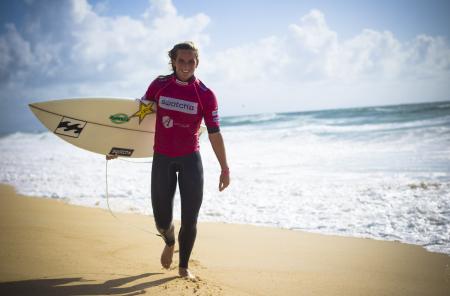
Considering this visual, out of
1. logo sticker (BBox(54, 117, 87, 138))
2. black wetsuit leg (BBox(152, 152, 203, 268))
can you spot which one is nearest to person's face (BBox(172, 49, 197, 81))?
black wetsuit leg (BBox(152, 152, 203, 268))

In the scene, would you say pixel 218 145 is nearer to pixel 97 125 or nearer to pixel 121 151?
pixel 121 151

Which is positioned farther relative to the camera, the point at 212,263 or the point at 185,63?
the point at 212,263

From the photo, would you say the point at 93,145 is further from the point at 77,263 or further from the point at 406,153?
the point at 406,153

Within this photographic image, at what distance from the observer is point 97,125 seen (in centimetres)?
392

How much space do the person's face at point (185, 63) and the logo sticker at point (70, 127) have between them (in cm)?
187

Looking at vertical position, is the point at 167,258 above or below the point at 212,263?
above

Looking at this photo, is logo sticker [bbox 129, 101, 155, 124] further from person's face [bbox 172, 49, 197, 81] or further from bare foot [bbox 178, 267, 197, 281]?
bare foot [bbox 178, 267, 197, 281]

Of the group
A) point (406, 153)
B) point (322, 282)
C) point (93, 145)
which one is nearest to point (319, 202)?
point (322, 282)

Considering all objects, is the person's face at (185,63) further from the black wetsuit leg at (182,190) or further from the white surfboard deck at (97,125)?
the white surfboard deck at (97,125)

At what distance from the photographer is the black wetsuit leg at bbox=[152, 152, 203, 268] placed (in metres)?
2.61

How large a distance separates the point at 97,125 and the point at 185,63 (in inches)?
72.6

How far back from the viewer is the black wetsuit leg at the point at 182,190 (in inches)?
103

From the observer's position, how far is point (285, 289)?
2621 millimetres

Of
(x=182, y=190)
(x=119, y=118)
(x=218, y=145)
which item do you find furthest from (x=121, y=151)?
(x=218, y=145)
